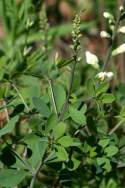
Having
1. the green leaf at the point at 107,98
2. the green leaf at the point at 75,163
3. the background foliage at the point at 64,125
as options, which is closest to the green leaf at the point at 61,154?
the background foliage at the point at 64,125

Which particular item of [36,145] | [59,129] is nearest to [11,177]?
[36,145]

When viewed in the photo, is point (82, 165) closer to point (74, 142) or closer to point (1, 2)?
point (74, 142)

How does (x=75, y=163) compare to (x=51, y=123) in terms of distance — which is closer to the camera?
(x=51, y=123)

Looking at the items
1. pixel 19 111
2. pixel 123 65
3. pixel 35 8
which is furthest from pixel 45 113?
pixel 123 65

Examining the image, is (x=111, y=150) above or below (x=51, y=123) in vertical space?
below

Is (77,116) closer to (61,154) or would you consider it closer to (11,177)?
(61,154)

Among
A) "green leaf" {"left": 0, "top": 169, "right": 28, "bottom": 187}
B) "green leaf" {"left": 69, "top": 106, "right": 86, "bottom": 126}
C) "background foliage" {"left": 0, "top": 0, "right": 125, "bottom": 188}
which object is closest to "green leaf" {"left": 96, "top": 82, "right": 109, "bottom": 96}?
"background foliage" {"left": 0, "top": 0, "right": 125, "bottom": 188}

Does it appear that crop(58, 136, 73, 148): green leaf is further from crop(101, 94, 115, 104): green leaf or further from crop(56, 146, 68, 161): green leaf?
crop(101, 94, 115, 104): green leaf
